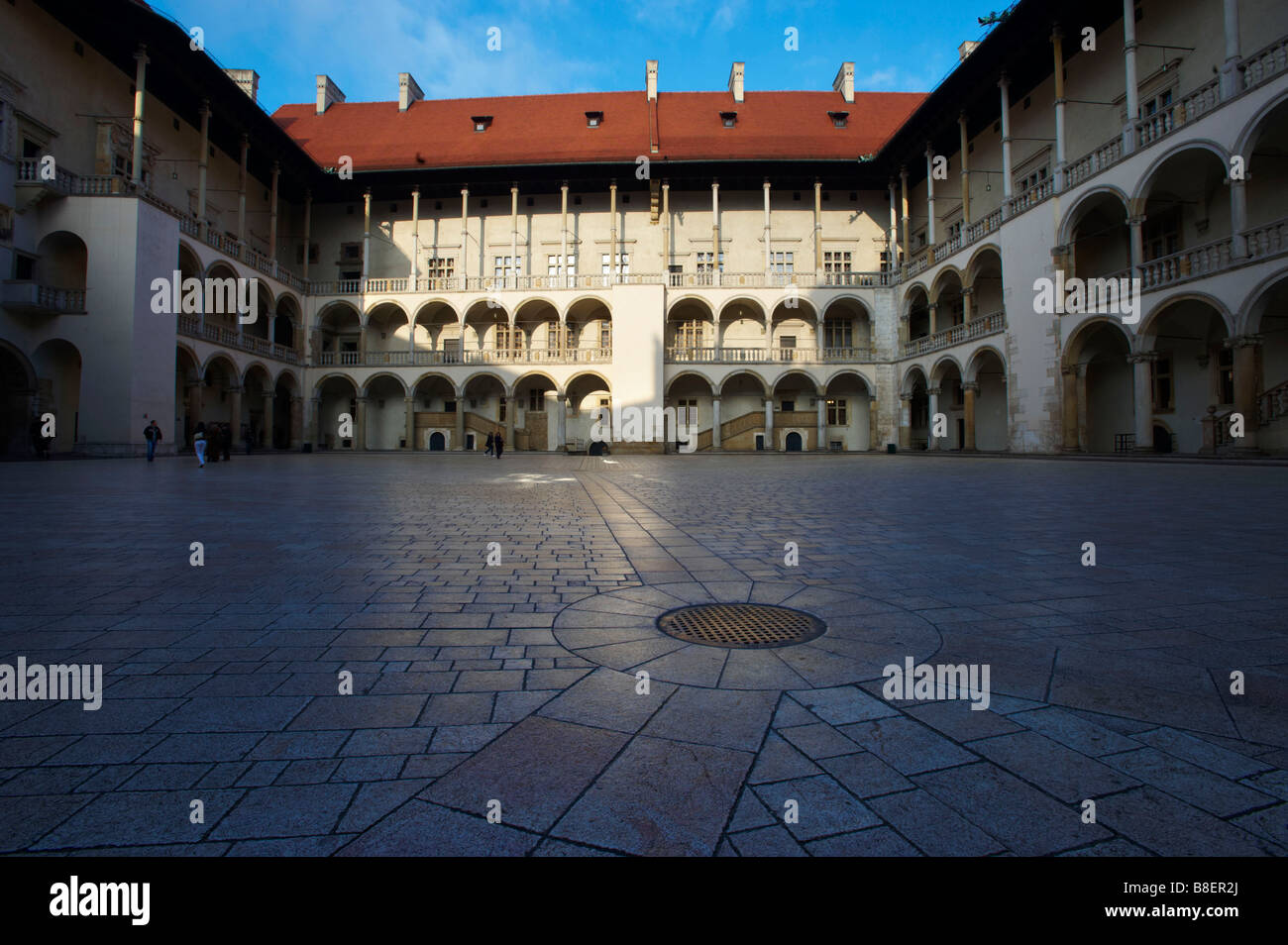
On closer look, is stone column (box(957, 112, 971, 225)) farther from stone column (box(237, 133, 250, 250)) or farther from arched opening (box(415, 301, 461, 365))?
stone column (box(237, 133, 250, 250))

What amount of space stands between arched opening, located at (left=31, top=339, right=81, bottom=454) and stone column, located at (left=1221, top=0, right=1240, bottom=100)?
39824mm

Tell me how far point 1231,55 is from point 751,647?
84.8 feet

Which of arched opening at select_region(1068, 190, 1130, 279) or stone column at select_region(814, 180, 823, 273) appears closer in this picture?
arched opening at select_region(1068, 190, 1130, 279)

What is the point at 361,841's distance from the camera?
164 cm

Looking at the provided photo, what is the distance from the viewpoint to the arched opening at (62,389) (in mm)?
24672

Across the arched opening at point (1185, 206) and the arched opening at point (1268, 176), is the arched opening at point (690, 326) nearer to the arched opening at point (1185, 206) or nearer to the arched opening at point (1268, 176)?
the arched opening at point (1185, 206)

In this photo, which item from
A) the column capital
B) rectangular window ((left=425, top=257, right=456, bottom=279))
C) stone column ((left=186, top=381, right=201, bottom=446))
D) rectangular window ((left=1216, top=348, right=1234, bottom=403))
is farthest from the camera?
rectangular window ((left=425, top=257, right=456, bottom=279))

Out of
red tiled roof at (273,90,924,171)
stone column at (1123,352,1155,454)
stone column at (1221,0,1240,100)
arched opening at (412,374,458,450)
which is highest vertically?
red tiled roof at (273,90,924,171)

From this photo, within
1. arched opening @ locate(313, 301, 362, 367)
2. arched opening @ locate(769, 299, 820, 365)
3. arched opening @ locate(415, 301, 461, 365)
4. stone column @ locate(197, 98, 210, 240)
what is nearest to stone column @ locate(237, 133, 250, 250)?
stone column @ locate(197, 98, 210, 240)

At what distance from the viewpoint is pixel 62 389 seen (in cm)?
2531

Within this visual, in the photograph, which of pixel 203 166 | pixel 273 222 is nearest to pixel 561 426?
pixel 273 222

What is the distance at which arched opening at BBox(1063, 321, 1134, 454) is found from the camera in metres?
24.2
